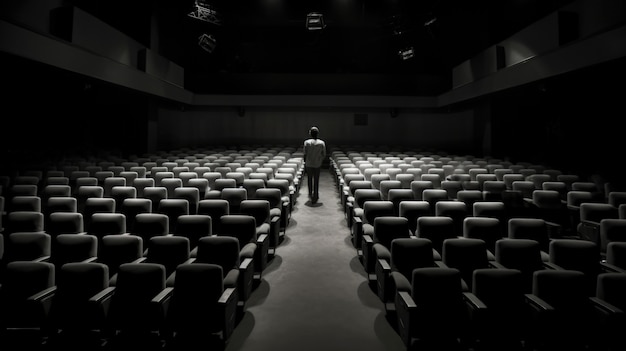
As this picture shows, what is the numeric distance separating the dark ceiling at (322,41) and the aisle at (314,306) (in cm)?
910

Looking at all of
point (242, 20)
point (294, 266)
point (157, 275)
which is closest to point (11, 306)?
point (157, 275)

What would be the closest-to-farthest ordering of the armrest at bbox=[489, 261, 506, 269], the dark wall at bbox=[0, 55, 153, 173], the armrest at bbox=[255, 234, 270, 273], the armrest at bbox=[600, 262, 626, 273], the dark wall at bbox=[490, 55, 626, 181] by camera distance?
1. the armrest at bbox=[600, 262, 626, 273]
2. the armrest at bbox=[489, 261, 506, 269]
3. the armrest at bbox=[255, 234, 270, 273]
4. the dark wall at bbox=[490, 55, 626, 181]
5. the dark wall at bbox=[0, 55, 153, 173]

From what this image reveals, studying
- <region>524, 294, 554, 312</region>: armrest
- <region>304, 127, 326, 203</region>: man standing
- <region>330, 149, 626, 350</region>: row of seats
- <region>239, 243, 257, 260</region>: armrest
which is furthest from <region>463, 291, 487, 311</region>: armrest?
<region>304, 127, 326, 203</region>: man standing

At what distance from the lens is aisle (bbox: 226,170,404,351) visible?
2.83 meters

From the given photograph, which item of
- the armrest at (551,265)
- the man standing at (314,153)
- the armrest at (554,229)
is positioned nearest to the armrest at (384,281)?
the armrest at (551,265)

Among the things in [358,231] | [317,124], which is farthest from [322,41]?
[358,231]

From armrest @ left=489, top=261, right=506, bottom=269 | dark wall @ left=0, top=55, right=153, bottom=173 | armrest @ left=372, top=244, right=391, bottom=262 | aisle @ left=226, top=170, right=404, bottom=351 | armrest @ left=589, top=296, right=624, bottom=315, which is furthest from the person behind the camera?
dark wall @ left=0, top=55, right=153, bottom=173

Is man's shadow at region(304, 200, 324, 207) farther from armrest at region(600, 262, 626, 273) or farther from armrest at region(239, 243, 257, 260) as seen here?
armrest at region(600, 262, 626, 273)

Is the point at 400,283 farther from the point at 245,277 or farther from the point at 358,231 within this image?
the point at 358,231

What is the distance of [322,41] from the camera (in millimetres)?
16641

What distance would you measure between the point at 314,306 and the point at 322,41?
14982 millimetres

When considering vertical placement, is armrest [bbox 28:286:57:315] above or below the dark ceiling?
below

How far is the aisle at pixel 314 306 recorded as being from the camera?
283 cm

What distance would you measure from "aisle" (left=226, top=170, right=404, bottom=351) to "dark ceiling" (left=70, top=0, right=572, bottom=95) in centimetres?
910
